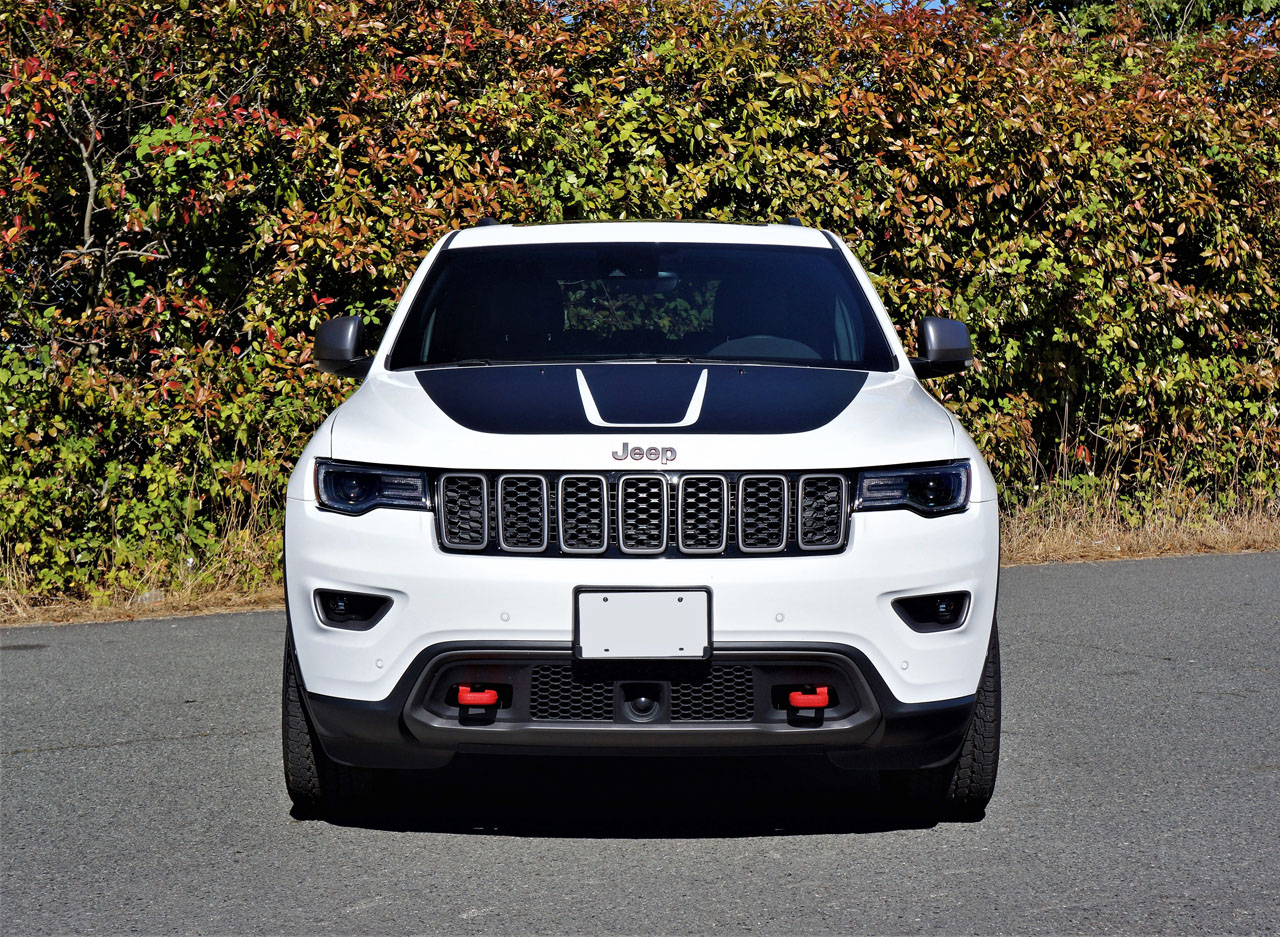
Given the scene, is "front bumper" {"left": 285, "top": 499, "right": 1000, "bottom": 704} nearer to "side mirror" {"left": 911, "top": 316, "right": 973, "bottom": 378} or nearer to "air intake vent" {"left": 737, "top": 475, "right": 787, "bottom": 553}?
"air intake vent" {"left": 737, "top": 475, "right": 787, "bottom": 553}

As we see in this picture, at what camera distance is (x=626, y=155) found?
31.5 feet

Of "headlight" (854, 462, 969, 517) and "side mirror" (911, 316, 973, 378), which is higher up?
"headlight" (854, 462, 969, 517)

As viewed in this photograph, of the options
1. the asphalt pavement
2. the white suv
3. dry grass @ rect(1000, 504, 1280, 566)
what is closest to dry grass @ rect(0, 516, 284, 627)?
the asphalt pavement

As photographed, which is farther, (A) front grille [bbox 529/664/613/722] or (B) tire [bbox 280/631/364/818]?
(B) tire [bbox 280/631/364/818]

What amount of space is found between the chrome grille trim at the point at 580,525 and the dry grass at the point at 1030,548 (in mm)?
5027

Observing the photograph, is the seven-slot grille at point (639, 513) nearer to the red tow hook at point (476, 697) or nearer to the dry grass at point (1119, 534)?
the red tow hook at point (476, 697)

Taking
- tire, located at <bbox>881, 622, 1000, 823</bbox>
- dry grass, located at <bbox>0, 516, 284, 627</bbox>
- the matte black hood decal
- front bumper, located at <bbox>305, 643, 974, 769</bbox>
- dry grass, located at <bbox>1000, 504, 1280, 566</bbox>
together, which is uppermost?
the matte black hood decal

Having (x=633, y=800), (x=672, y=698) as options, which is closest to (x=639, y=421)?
(x=672, y=698)

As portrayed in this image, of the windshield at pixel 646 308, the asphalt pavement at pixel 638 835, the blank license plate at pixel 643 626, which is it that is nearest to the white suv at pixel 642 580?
the blank license plate at pixel 643 626

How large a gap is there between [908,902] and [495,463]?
150 centimetres

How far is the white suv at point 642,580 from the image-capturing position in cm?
392

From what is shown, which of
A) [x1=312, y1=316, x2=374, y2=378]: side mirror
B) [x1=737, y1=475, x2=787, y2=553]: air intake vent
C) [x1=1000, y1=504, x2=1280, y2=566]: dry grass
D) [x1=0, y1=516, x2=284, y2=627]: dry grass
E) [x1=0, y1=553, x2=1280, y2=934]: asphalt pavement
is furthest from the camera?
[x1=1000, y1=504, x2=1280, y2=566]: dry grass

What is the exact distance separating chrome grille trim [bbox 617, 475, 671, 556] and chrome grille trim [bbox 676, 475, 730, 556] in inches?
1.2

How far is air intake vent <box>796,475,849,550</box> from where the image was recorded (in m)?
4.04
